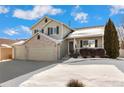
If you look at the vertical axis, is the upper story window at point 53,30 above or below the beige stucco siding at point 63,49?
above

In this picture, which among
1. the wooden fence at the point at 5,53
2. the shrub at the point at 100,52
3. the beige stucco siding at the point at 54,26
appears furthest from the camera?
the wooden fence at the point at 5,53

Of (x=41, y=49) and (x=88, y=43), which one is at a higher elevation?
(x=88, y=43)

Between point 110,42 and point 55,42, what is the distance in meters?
5.94

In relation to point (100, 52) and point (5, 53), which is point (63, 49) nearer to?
point (100, 52)

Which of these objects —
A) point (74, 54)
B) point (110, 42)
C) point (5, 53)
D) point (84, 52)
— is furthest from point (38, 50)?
point (110, 42)

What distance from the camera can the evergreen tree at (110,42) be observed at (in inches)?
752

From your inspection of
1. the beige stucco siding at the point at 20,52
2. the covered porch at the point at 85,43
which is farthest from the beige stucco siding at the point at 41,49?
the covered porch at the point at 85,43

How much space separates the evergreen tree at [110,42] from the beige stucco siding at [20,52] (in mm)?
10388

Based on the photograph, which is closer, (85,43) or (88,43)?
(88,43)

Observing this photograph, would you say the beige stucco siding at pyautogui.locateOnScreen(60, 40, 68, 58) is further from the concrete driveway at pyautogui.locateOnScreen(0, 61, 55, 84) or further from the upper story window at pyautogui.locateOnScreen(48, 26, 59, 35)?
the concrete driveway at pyautogui.locateOnScreen(0, 61, 55, 84)

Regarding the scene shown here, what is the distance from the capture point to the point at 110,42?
19.3m

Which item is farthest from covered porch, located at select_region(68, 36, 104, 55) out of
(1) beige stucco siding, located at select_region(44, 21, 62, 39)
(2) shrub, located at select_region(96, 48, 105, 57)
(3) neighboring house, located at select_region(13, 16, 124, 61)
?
(1) beige stucco siding, located at select_region(44, 21, 62, 39)

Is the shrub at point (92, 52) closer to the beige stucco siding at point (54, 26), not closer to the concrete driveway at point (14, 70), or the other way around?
the beige stucco siding at point (54, 26)
